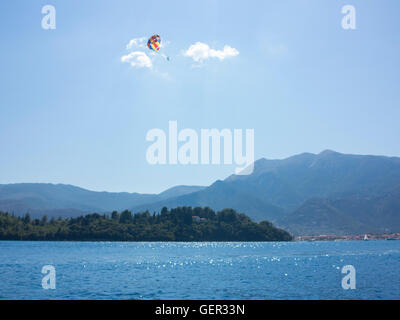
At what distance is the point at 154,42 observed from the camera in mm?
68875

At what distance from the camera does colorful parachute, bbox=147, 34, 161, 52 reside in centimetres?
6781

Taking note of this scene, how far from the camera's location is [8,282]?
57.4 metres

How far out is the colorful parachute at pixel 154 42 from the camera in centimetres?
6781
